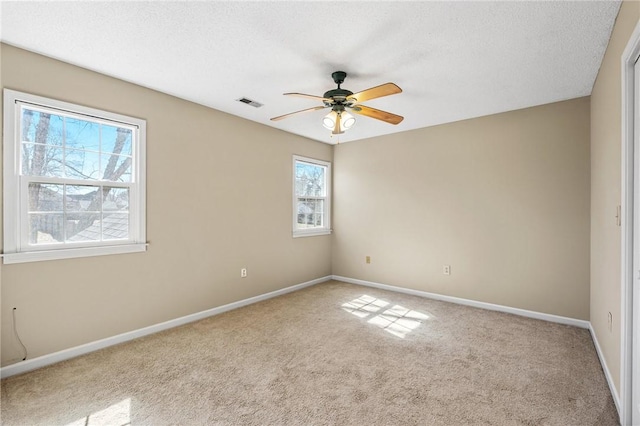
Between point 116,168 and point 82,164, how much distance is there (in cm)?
27

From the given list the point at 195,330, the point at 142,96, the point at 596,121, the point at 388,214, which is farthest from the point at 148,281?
the point at 596,121

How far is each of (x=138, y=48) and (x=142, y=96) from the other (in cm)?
83

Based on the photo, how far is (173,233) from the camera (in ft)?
11.0

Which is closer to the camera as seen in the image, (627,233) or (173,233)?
(627,233)

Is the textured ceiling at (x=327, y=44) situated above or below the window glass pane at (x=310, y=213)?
above

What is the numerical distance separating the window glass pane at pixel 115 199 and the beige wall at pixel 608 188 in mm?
3938

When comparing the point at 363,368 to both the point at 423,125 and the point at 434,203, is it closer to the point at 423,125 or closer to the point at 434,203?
the point at 434,203

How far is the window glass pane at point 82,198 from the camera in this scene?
2.68 metres

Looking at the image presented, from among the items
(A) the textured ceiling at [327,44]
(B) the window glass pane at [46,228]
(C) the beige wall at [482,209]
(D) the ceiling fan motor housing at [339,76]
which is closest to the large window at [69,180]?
(B) the window glass pane at [46,228]

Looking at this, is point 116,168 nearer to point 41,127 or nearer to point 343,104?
point 41,127

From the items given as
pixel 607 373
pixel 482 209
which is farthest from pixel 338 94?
pixel 607 373

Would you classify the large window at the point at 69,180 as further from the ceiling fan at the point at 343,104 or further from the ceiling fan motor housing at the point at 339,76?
the ceiling fan motor housing at the point at 339,76

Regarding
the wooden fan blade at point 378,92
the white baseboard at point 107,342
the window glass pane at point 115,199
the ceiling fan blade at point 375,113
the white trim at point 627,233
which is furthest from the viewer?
the window glass pane at point 115,199

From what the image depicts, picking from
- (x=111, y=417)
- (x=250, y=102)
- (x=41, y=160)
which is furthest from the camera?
(x=250, y=102)
